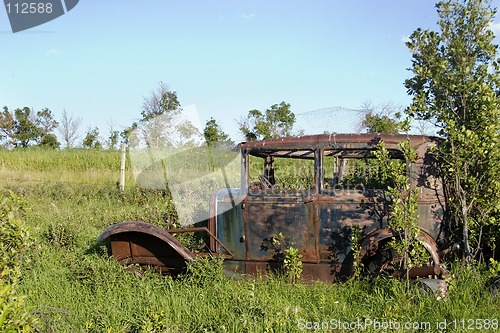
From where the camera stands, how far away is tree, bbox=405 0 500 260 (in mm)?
4652

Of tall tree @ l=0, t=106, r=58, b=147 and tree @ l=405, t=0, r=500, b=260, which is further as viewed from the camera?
tall tree @ l=0, t=106, r=58, b=147

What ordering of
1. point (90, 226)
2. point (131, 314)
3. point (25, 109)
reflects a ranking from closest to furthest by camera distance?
point (131, 314), point (90, 226), point (25, 109)

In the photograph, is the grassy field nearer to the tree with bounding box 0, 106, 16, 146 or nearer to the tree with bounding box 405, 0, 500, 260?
the tree with bounding box 405, 0, 500, 260

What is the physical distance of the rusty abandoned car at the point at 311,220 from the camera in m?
4.90

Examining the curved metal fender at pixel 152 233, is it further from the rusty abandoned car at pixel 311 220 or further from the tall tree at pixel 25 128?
the tall tree at pixel 25 128

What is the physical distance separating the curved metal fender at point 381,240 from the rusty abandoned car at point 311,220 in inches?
0.4

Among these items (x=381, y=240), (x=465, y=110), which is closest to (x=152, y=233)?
(x=381, y=240)

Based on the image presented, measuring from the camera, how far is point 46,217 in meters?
8.85

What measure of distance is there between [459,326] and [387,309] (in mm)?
589

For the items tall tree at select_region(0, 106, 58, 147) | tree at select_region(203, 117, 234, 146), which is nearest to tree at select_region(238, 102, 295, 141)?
tree at select_region(203, 117, 234, 146)

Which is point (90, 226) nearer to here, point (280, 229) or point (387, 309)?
point (280, 229)

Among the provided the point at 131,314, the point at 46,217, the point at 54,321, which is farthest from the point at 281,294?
the point at 46,217

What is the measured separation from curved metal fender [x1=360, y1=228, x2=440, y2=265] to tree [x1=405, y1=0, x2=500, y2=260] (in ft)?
1.21

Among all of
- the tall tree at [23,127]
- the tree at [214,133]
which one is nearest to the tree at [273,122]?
the tree at [214,133]
